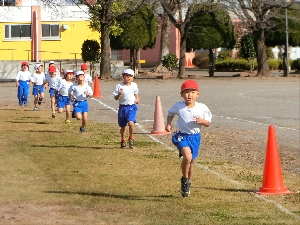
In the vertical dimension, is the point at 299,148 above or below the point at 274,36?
below

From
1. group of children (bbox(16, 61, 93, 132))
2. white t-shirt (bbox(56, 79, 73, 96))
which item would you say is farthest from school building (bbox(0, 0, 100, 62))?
white t-shirt (bbox(56, 79, 73, 96))

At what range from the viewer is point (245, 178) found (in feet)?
42.4

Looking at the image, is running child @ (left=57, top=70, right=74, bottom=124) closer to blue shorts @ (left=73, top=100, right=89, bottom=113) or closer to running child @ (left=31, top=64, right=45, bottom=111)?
blue shorts @ (left=73, top=100, right=89, bottom=113)

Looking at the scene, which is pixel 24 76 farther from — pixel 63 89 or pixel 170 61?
pixel 170 61

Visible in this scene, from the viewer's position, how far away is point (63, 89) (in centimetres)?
2323

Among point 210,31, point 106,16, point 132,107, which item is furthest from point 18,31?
point 132,107

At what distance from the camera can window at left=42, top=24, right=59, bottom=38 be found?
59.0 metres

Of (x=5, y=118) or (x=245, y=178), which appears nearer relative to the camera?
(x=245, y=178)

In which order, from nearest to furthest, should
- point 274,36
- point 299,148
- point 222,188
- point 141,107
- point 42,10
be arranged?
point 222,188
point 299,148
point 141,107
point 274,36
point 42,10

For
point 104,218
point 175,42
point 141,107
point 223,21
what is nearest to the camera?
point 104,218

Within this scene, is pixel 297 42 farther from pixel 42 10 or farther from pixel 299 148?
pixel 299 148

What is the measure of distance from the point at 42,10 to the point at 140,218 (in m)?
50.4

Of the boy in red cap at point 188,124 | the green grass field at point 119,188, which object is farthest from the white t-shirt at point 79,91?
the boy in red cap at point 188,124

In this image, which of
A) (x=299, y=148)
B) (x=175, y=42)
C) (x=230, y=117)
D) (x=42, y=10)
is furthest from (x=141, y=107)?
(x=175, y=42)
